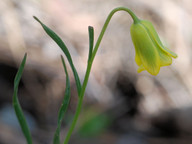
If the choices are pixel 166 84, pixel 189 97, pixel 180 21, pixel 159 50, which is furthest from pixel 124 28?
pixel 159 50

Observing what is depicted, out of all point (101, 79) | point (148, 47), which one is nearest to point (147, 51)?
point (148, 47)

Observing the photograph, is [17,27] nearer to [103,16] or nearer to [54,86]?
[54,86]

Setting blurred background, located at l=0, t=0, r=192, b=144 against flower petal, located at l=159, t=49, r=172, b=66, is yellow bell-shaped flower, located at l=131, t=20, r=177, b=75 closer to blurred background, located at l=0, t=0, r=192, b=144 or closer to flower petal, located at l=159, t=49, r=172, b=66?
flower petal, located at l=159, t=49, r=172, b=66

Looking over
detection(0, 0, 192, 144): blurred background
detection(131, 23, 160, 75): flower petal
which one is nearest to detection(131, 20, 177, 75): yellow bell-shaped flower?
detection(131, 23, 160, 75): flower petal

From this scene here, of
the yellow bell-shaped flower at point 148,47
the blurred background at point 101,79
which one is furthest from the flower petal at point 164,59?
the blurred background at point 101,79

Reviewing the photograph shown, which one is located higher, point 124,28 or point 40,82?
point 124,28
